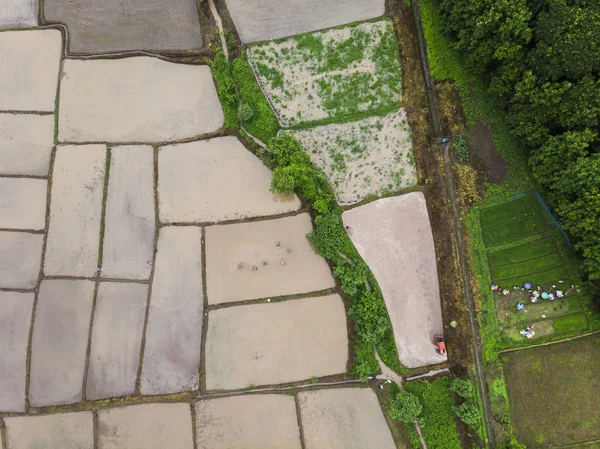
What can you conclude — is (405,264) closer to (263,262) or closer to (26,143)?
(263,262)

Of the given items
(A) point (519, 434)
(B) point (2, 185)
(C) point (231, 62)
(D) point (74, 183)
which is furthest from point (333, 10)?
(A) point (519, 434)

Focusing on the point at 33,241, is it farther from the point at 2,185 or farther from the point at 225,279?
the point at 225,279

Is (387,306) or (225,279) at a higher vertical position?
(225,279)

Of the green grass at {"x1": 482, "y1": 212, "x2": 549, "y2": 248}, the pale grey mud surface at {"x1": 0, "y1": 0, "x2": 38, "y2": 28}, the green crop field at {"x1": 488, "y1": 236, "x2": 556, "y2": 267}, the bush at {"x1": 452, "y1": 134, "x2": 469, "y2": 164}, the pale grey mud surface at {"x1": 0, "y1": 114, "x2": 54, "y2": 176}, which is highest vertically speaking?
the pale grey mud surface at {"x1": 0, "y1": 0, "x2": 38, "y2": 28}

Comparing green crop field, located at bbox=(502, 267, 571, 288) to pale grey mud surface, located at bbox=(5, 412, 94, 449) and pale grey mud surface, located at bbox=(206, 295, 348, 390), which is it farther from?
pale grey mud surface, located at bbox=(5, 412, 94, 449)

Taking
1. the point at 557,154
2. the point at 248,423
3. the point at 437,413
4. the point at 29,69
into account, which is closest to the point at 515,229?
the point at 557,154

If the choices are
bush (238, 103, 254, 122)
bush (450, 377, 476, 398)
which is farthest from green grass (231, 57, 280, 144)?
bush (450, 377, 476, 398)
